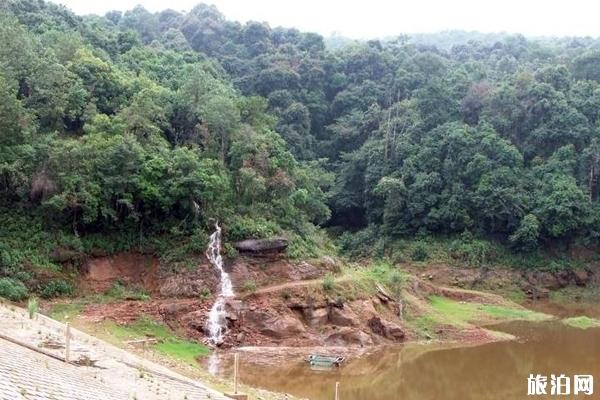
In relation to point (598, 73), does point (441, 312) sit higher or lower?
lower

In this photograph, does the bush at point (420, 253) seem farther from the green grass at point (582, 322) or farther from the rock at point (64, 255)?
the rock at point (64, 255)

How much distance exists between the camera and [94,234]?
3106cm

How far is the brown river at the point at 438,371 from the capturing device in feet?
78.5

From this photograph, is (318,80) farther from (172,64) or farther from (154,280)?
(154,280)

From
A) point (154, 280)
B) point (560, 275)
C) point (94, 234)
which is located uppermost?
point (94, 234)

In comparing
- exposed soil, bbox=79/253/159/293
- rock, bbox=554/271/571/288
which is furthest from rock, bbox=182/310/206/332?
rock, bbox=554/271/571/288

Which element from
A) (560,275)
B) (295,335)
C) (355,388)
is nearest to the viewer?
(355,388)

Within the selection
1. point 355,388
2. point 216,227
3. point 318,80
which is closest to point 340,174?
point 318,80

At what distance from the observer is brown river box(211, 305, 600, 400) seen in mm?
23922

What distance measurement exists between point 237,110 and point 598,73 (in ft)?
128

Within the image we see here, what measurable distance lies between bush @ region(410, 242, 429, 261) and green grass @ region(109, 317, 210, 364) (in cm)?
2658

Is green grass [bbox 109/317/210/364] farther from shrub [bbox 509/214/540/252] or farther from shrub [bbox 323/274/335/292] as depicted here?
shrub [bbox 509/214/540/252]

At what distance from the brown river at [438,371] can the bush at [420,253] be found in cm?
1652

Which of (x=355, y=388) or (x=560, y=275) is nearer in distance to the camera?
(x=355, y=388)
